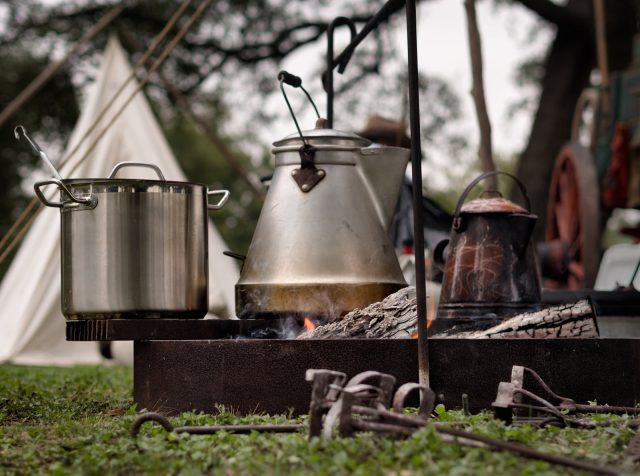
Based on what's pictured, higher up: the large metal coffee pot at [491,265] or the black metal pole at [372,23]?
the black metal pole at [372,23]

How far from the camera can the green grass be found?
1.50m

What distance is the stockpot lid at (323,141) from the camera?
107 inches

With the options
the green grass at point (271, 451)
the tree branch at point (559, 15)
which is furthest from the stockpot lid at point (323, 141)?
the tree branch at point (559, 15)

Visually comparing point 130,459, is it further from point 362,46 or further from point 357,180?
point 362,46

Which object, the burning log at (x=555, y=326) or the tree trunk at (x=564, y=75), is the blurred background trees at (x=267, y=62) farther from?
the burning log at (x=555, y=326)

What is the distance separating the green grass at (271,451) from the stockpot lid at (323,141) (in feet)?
2.99

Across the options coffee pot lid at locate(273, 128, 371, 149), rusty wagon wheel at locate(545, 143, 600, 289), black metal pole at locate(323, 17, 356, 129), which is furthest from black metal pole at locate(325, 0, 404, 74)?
rusty wagon wheel at locate(545, 143, 600, 289)

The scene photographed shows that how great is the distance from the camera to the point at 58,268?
17.9 feet

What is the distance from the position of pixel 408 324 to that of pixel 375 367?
7.5 inches

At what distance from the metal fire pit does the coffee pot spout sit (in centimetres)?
65

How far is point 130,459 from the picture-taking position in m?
1.63

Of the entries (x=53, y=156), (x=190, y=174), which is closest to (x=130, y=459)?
(x=53, y=156)

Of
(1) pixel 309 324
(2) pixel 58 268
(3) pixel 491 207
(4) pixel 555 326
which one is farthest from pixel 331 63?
(2) pixel 58 268

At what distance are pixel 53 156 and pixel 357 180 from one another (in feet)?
32.9
